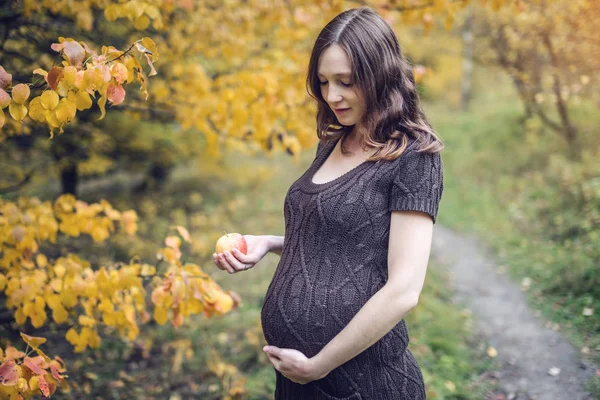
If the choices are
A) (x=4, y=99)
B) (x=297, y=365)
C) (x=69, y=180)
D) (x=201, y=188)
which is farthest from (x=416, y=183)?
(x=201, y=188)

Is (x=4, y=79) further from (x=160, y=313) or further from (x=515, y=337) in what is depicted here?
(x=515, y=337)

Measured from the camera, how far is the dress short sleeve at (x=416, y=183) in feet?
5.19

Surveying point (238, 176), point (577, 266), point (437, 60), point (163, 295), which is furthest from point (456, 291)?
point (437, 60)

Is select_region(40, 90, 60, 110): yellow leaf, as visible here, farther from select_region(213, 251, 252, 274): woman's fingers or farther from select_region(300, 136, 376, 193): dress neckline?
select_region(300, 136, 376, 193): dress neckline

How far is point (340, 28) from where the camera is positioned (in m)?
1.70

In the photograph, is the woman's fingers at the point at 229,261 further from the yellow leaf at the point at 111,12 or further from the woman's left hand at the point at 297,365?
the yellow leaf at the point at 111,12

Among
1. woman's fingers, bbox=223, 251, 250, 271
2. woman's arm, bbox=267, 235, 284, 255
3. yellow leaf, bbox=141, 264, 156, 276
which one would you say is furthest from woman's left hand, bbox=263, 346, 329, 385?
yellow leaf, bbox=141, 264, 156, 276

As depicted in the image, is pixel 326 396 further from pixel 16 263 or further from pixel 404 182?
pixel 16 263

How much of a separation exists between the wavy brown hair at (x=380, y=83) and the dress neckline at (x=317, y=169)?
0.23 ft

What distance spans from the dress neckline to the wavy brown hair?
70 millimetres

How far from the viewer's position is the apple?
1989mm

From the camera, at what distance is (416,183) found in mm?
1604

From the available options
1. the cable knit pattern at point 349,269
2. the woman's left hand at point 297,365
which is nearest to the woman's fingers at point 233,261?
the cable knit pattern at point 349,269

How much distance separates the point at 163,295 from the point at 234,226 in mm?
6326
